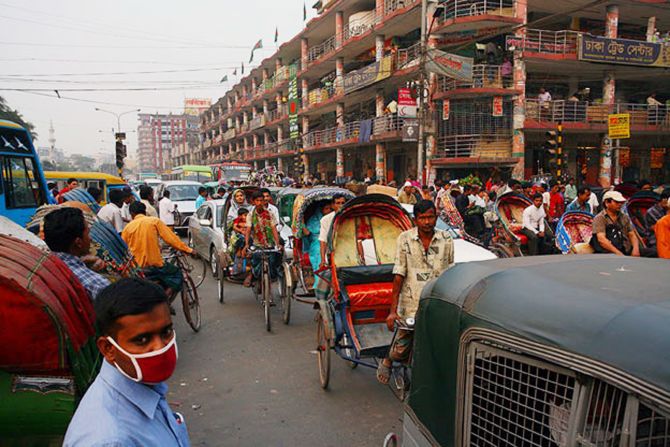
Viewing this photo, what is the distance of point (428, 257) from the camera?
13.5 feet

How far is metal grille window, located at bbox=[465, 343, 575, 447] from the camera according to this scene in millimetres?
1707

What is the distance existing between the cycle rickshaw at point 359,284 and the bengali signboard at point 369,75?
19.8 metres

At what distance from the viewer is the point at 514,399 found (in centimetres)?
190

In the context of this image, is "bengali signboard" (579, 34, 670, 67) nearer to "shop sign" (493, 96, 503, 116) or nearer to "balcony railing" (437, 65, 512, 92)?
"balcony railing" (437, 65, 512, 92)

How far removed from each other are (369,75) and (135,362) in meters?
26.0

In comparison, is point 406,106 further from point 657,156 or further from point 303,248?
point 657,156

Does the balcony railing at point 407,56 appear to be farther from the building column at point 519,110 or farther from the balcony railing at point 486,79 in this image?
the building column at point 519,110

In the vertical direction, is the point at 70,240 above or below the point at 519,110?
below

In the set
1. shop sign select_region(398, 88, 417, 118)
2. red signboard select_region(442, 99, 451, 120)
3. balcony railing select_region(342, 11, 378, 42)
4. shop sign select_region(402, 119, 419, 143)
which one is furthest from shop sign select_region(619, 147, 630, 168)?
balcony railing select_region(342, 11, 378, 42)

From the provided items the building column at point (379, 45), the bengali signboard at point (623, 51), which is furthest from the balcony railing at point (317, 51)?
the bengali signboard at point (623, 51)

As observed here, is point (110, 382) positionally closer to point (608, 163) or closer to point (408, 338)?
point (408, 338)

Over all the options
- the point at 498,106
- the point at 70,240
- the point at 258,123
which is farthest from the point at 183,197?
the point at 258,123

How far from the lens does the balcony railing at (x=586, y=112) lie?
2164cm

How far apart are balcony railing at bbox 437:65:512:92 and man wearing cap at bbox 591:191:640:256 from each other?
51.4ft
